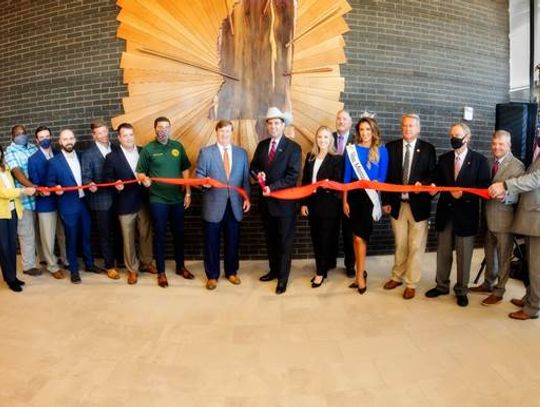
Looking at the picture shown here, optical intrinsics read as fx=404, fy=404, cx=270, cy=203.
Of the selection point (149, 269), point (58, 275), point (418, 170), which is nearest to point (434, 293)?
point (418, 170)

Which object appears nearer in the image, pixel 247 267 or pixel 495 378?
pixel 495 378

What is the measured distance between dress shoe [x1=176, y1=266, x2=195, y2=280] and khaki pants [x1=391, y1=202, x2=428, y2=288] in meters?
2.06

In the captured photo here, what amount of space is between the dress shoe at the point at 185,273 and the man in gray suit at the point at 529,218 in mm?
2854

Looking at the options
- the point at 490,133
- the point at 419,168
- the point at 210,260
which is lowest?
the point at 210,260

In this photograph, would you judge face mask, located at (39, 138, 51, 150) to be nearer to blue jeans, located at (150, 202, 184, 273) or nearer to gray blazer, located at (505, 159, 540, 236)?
blue jeans, located at (150, 202, 184, 273)

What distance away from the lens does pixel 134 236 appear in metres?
4.19

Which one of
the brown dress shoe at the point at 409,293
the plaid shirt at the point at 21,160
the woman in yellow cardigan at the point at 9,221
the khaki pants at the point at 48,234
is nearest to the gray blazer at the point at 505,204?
the brown dress shoe at the point at 409,293

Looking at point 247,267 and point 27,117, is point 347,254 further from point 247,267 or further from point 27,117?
point 27,117

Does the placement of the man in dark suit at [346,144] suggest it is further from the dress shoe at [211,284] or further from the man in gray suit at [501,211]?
the dress shoe at [211,284]

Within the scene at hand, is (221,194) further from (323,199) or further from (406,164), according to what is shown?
(406,164)

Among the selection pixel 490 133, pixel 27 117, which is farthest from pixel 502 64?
pixel 27 117

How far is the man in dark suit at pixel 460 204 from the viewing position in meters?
3.27

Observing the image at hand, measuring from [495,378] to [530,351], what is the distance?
19.7 inches

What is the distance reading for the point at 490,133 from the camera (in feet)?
17.8
